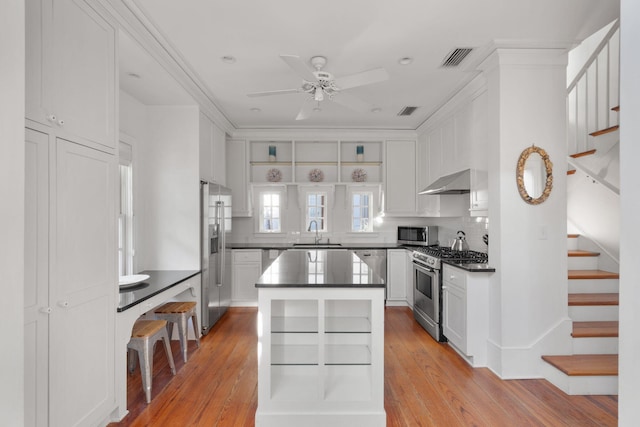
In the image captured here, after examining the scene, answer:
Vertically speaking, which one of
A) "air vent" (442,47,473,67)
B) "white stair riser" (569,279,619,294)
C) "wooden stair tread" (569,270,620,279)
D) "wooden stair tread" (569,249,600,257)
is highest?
"air vent" (442,47,473,67)

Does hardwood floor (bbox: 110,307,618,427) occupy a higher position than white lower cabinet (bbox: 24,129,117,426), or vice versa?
white lower cabinet (bbox: 24,129,117,426)

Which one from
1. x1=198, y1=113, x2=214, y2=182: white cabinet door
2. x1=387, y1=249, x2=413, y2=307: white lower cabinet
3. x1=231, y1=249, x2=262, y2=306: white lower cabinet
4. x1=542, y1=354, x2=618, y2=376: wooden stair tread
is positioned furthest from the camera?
x1=387, y1=249, x2=413, y2=307: white lower cabinet

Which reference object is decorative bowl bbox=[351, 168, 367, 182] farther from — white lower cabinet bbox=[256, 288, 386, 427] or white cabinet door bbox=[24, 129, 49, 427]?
white cabinet door bbox=[24, 129, 49, 427]

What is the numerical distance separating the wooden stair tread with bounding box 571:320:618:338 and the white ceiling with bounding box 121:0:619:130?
7.96 feet

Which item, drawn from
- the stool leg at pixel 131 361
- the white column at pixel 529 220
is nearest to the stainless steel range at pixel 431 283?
the white column at pixel 529 220

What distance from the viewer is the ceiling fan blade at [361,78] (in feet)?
8.71

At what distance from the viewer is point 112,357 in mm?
2277

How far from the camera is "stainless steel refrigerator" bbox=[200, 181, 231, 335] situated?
404 cm

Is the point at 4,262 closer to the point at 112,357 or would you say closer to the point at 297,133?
the point at 112,357

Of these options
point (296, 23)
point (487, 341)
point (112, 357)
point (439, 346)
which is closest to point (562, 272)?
point (487, 341)

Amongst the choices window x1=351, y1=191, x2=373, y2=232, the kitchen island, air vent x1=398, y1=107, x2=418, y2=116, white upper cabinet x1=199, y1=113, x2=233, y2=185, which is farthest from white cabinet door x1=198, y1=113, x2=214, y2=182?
air vent x1=398, y1=107, x2=418, y2=116

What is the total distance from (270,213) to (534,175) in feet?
12.8

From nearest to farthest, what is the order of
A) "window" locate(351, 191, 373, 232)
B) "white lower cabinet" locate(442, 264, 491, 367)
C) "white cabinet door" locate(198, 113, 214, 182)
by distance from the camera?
"white lower cabinet" locate(442, 264, 491, 367), "white cabinet door" locate(198, 113, 214, 182), "window" locate(351, 191, 373, 232)

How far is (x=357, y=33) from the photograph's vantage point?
2.73m
